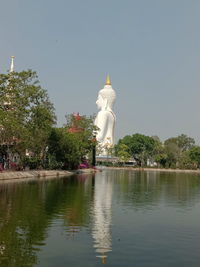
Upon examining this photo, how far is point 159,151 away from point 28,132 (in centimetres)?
8070

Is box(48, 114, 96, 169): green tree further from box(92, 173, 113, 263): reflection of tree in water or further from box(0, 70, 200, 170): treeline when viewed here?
box(92, 173, 113, 263): reflection of tree in water

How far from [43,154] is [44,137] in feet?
12.5

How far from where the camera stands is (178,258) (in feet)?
34.3

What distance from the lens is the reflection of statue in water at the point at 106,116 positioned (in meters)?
130

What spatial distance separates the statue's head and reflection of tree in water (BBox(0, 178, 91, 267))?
359ft

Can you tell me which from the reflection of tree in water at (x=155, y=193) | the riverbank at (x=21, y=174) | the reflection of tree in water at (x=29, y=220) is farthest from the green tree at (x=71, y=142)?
the reflection of tree in water at (x=29, y=220)

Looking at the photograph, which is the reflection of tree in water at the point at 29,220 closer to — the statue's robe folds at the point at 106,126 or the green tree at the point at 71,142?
the green tree at the point at 71,142

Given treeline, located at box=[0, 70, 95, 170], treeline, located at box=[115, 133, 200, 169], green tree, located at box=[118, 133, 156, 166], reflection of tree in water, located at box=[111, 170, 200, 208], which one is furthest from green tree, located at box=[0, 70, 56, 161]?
green tree, located at box=[118, 133, 156, 166]

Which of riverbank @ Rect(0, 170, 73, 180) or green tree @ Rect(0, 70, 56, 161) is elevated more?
green tree @ Rect(0, 70, 56, 161)

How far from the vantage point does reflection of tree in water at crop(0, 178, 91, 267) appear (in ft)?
33.1

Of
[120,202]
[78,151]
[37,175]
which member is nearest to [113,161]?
[78,151]

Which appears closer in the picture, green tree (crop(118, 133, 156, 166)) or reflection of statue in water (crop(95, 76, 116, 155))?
green tree (crop(118, 133, 156, 166))

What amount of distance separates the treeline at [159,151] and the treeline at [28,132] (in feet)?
186

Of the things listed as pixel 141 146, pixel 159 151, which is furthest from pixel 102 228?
pixel 141 146
